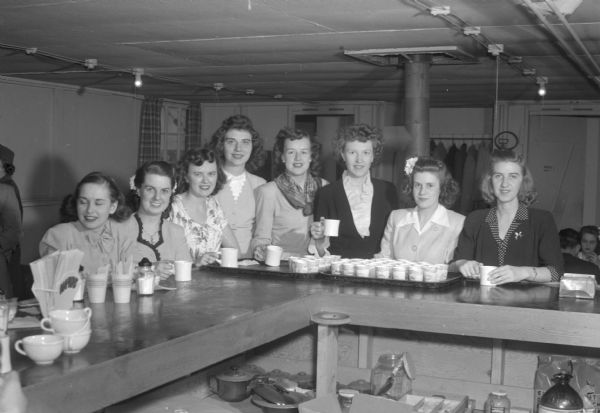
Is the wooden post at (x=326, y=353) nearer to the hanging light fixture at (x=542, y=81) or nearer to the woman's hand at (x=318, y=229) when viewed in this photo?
the woman's hand at (x=318, y=229)

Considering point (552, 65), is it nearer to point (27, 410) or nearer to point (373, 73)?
point (373, 73)

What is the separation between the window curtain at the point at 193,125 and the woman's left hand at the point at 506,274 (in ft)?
29.6

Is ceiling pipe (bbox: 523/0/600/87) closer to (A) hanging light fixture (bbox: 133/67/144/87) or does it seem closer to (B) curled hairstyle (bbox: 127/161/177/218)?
(B) curled hairstyle (bbox: 127/161/177/218)

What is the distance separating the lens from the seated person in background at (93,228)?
3.51m

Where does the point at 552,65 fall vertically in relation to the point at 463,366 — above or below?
above

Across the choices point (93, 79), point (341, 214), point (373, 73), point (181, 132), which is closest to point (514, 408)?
point (341, 214)

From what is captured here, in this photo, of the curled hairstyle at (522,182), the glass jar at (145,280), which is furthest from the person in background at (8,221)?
the curled hairstyle at (522,182)

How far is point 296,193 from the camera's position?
4547 millimetres

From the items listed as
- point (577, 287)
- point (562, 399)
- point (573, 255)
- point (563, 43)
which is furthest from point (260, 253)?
point (573, 255)

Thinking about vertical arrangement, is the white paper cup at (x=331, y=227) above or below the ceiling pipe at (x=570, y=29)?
below

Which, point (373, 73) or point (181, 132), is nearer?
point (373, 73)

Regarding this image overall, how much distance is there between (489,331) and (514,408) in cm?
57

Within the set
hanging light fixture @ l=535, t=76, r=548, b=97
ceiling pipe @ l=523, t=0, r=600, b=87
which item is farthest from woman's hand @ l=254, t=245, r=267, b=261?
hanging light fixture @ l=535, t=76, r=548, b=97

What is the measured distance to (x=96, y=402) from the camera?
6.23 feet
